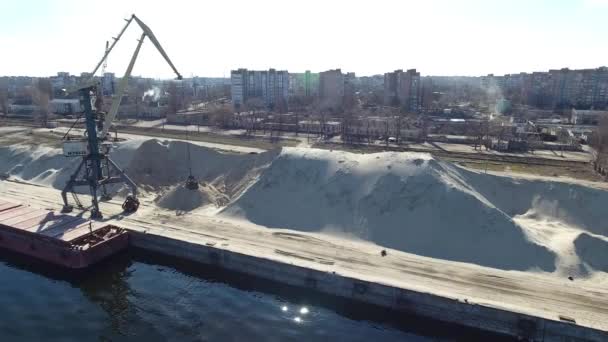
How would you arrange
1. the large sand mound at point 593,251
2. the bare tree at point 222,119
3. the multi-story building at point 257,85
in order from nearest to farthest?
the large sand mound at point 593,251
the bare tree at point 222,119
the multi-story building at point 257,85

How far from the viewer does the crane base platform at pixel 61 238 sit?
2852 centimetres

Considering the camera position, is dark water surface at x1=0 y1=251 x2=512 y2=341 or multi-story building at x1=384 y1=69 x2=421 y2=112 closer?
dark water surface at x1=0 y1=251 x2=512 y2=341

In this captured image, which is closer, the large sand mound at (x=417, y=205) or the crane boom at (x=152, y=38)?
the large sand mound at (x=417, y=205)

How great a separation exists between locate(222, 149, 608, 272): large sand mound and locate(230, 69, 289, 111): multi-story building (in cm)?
8764

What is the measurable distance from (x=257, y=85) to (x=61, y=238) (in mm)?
100250

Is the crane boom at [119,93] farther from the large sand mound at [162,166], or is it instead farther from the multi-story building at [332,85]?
the multi-story building at [332,85]

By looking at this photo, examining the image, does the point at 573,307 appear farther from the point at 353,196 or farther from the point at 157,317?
the point at 157,317

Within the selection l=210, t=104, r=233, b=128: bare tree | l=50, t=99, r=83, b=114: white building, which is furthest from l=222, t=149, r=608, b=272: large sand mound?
l=50, t=99, r=83, b=114: white building

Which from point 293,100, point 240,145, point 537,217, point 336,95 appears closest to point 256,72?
point 293,100

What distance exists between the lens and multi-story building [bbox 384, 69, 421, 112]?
373 ft

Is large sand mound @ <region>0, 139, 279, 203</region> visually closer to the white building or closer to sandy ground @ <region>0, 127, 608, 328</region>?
sandy ground @ <region>0, 127, 608, 328</region>

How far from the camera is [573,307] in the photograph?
21.6 metres

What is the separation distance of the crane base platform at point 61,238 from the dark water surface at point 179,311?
3.98ft

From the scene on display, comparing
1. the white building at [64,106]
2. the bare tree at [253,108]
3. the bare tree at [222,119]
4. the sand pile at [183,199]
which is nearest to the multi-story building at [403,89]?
the bare tree at [253,108]
